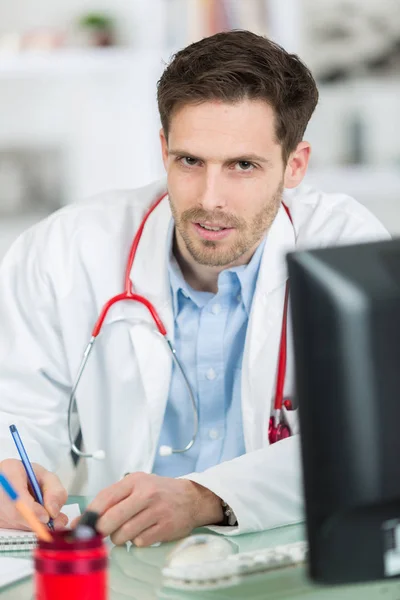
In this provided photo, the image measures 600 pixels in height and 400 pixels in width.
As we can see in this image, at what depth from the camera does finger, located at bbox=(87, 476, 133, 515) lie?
136 cm

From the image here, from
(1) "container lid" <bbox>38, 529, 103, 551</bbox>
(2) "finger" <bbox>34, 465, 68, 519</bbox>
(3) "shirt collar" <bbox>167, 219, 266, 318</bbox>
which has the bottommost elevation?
(2) "finger" <bbox>34, 465, 68, 519</bbox>

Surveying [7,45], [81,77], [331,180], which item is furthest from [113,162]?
[331,180]

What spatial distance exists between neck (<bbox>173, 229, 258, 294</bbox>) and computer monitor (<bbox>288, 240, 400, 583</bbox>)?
1.00m

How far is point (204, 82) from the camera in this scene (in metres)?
1.77

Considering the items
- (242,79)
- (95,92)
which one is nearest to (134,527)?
(242,79)

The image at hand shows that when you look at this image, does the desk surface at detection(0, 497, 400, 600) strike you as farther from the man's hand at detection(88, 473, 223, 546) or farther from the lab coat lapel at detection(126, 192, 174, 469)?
the lab coat lapel at detection(126, 192, 174, 469)

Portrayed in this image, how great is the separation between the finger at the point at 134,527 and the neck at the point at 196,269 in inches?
26.6

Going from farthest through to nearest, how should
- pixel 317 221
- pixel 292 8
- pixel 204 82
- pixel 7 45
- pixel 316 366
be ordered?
pixel 292 8
pixel 7 45
pixel 317 221
pixel 204 82
pixel 316 366

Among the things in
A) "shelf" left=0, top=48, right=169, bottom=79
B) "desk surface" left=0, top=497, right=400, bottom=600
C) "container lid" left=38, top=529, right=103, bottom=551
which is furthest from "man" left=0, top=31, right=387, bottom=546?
"shelf" left=0, top=48, right=169, bottom=79

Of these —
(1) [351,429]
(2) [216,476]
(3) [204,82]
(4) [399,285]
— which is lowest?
(2) [216,476]

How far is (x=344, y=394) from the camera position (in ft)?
2.96

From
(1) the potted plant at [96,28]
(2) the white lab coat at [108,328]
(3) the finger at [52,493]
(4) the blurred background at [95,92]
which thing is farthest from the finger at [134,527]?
(1) the potted plant at [96,28]

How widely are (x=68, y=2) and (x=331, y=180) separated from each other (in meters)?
1.26

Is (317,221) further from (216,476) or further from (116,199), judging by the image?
(216,476)
